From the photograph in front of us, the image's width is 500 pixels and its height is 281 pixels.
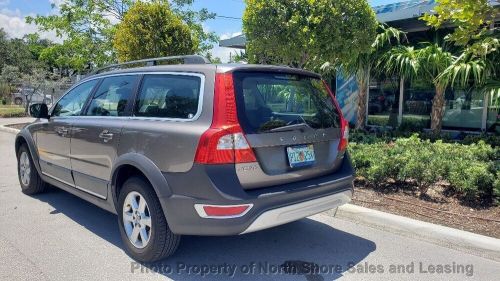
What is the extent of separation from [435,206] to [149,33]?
7274 millimetres

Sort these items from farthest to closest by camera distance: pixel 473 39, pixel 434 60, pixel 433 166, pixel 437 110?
pixel 437 110 → pixel 434 60 → pixel 473 39 → pixel 433 166

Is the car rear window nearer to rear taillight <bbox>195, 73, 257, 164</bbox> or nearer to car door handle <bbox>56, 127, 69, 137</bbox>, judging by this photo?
rear taillight <bbox>195, 73, 257, 164</bbox>

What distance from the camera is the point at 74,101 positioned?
4.92 meters

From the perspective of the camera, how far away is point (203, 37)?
1418 cm

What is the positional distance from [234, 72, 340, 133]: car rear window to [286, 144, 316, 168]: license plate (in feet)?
0.63

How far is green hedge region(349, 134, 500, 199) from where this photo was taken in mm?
4832

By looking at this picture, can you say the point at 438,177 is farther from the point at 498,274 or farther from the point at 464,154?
the point at 498,274

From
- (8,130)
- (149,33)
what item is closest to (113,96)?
(149,33)

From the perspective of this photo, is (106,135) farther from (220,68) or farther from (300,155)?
(300,155)

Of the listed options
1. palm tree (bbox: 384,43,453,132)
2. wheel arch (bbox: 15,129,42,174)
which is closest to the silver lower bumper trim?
wheel arch (bbox: 15,129,42,174)

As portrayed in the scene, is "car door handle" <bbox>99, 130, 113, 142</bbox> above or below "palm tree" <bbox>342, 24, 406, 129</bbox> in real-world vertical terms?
below

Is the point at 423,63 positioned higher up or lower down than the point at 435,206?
higher up

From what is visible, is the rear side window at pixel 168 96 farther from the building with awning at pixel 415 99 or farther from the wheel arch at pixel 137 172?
the building with awning at pixel 415 99

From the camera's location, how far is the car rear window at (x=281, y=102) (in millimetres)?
3262
